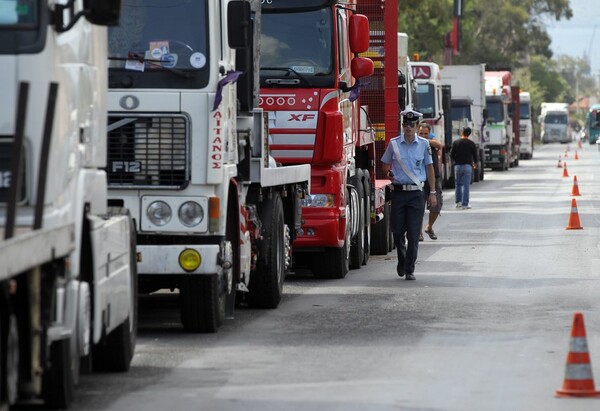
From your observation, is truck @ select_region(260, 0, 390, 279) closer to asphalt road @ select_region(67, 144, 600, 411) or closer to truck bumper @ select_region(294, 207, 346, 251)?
truck bumper @ select_region(294, 207, 346, 251)

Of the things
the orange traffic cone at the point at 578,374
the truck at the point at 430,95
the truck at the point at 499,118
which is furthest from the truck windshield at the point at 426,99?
the orange traffic cone at the point at 578,374

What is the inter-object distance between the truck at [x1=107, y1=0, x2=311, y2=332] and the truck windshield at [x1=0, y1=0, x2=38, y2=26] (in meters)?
3.77

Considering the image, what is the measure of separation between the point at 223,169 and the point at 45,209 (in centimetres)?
410

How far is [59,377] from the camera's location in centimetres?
910

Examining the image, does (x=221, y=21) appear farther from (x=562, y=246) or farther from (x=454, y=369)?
(x=562, y=246)

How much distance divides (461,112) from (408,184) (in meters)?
31.7

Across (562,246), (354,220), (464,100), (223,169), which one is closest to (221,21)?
(223,169)

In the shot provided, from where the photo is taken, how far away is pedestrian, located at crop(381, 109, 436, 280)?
714 inches

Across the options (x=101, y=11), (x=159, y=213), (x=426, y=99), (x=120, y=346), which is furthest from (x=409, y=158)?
(x=426, y=99)

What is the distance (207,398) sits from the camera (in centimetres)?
986

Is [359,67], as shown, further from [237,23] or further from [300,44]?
[237,23]

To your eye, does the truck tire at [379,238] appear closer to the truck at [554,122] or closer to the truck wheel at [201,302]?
the truck wheel at [201,302]

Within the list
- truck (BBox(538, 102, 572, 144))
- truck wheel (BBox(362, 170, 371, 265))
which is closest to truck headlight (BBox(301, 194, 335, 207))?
truck wheel (BBox(362, 170, 371, 265))

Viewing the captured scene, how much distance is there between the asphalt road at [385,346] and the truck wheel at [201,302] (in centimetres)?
15
